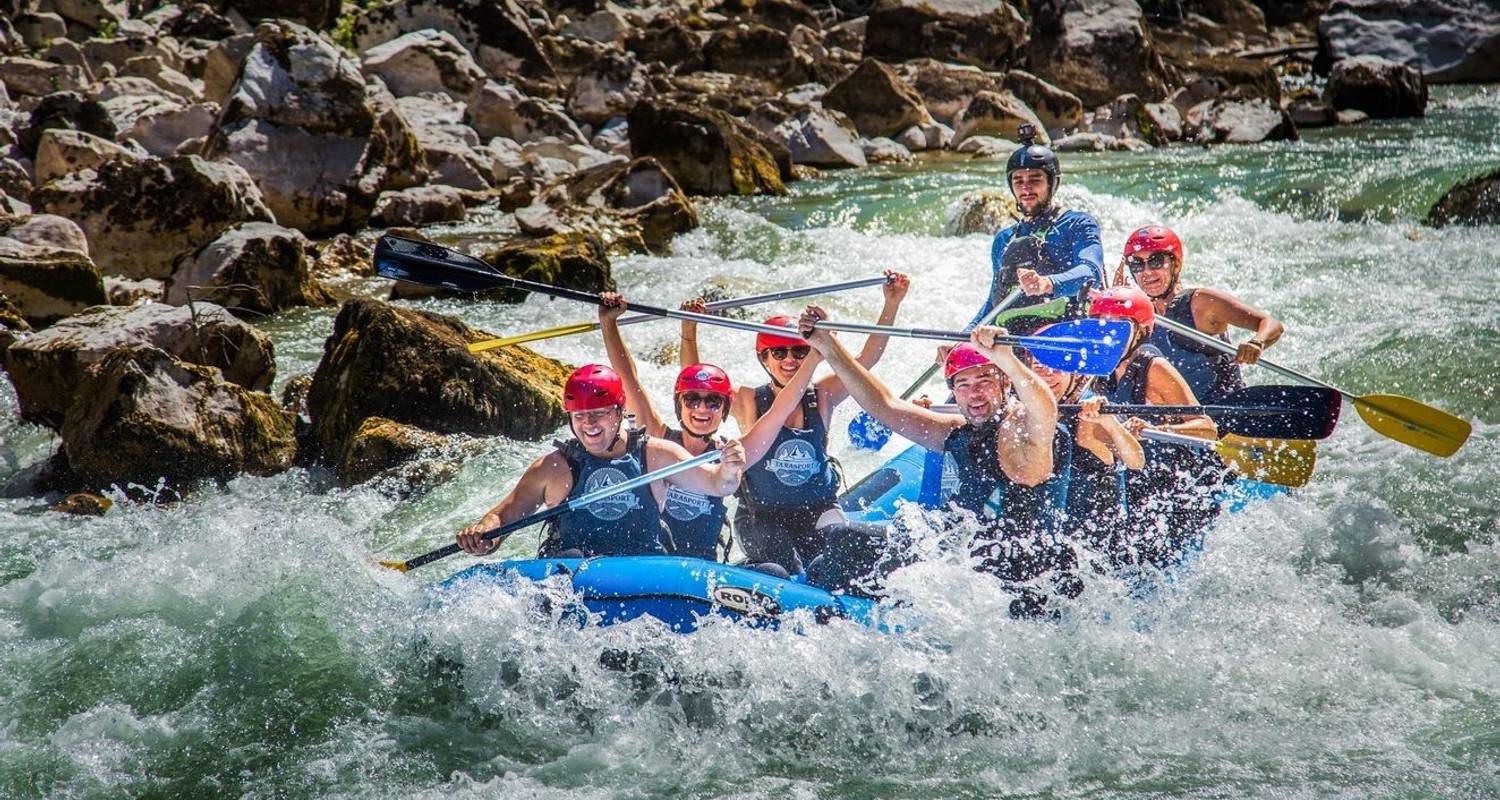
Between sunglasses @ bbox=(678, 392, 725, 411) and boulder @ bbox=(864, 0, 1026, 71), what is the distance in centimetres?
2095

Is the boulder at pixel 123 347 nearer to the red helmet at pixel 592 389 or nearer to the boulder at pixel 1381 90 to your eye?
the red helmet at pixel 592 389

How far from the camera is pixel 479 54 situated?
66.9 feet

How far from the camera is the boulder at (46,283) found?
910cm

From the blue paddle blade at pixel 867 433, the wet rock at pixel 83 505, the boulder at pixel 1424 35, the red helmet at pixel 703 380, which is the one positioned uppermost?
the boulder at pixel 1424 35

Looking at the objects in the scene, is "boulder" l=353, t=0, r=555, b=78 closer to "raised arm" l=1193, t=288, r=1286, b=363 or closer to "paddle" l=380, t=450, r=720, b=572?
"raised arm" l=1193, t=288, r=1286, b=363

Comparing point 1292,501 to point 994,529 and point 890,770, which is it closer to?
point 994,529

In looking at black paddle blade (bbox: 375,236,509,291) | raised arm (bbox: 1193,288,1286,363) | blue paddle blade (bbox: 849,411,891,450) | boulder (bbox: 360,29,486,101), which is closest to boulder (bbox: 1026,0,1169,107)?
boulder (bbox: 360,29,486,101)

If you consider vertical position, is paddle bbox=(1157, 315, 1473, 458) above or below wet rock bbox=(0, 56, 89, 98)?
below

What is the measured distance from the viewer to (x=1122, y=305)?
5.20 m

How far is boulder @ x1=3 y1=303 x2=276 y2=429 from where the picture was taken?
24.6 ft

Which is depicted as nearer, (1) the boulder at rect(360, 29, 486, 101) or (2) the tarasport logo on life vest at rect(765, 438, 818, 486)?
(2) the tarasport logo on life vest at rect(765, 438, 818, 486)

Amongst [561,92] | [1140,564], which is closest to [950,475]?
[1140,564]

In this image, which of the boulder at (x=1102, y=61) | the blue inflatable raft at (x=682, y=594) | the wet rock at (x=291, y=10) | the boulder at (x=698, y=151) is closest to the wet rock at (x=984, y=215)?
the boulder at (x=698, y=151)

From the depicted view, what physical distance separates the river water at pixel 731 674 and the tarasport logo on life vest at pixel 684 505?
80cm
